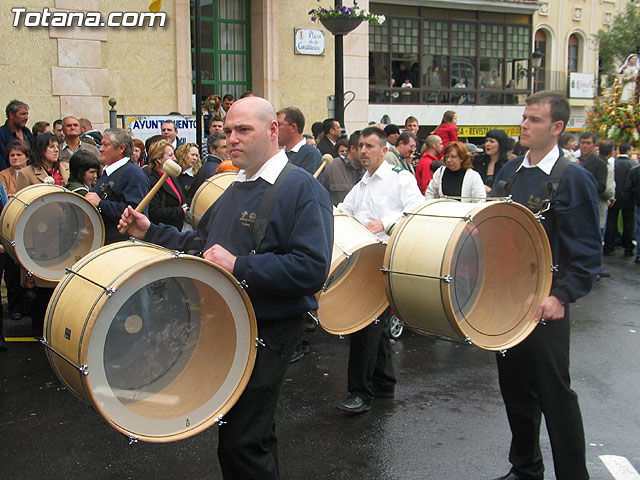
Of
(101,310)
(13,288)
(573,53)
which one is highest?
(573,53)

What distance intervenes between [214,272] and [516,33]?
29661mm

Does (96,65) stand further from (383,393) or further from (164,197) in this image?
(383,393)

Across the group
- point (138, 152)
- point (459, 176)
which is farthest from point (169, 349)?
point (138, 152)

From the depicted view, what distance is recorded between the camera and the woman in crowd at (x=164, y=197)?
669 cm

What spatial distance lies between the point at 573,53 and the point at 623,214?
24139 millimetres

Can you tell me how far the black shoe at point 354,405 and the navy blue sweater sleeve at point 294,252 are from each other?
2263mm

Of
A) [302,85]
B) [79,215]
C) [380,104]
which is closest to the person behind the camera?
[79,215]

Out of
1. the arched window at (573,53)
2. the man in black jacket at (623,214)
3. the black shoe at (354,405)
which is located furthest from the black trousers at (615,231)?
the arched window at (573,53)

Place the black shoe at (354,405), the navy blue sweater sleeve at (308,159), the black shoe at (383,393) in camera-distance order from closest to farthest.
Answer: the black shoe at (354,405), the black shoe at (383,393), the navy blue sweater sleeve at (308,159)

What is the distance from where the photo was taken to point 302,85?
54.1 feet

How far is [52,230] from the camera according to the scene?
6102 mm

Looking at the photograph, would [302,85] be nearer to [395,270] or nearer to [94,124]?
[94,124]

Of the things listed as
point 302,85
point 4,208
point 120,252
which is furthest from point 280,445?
point 302,85

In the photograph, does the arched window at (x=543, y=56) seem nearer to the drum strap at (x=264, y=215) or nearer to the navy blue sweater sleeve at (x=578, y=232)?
the navy blue sweater sleeve at (x=578, y=232)
